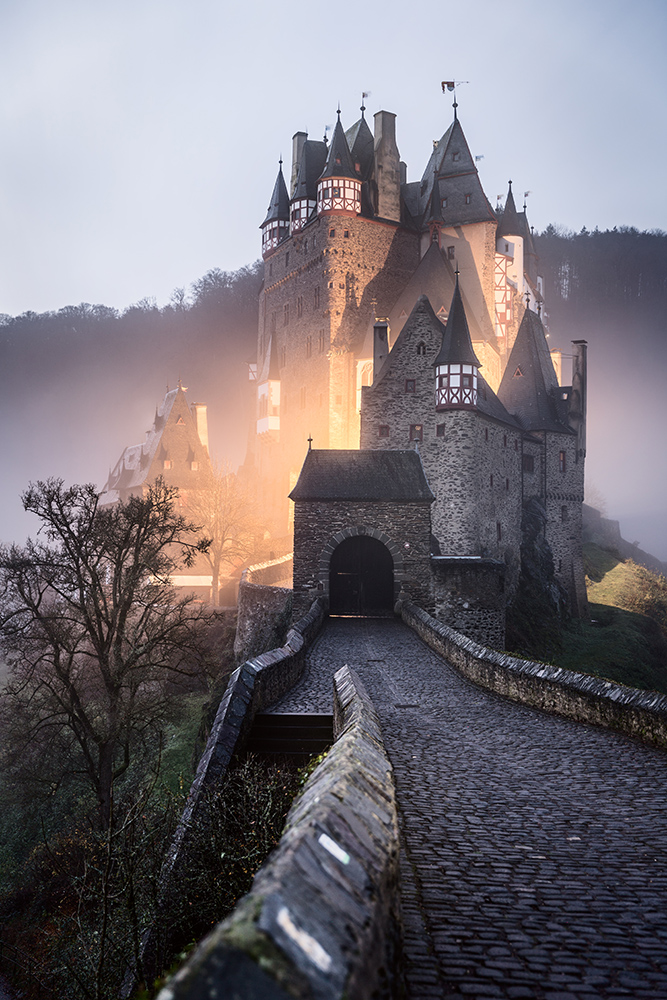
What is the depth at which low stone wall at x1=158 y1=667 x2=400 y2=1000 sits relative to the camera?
1673mm

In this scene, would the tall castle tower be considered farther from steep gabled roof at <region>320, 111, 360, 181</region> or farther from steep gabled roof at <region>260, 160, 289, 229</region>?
steep gabled roof at <region>260, 160, 289, 229</region>

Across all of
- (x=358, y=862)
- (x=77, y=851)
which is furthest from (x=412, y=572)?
(x=358, y=862)

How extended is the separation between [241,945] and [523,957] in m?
2.09

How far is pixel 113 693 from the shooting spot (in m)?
16.4

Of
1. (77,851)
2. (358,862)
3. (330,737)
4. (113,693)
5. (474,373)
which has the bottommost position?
(77,851)

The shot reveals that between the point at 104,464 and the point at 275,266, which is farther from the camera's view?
the point at 104,464

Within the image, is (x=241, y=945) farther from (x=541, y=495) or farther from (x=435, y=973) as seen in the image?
(x=541, y=495)

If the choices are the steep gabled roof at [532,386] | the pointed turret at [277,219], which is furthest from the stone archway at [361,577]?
the pointed turret at [277,219]

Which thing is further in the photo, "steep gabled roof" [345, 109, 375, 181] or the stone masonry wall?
"steep gabled roof" [345, 109, 375, 181]

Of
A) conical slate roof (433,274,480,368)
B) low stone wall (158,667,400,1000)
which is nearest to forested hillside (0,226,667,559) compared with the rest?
conical slate roof (433,274,480,368)

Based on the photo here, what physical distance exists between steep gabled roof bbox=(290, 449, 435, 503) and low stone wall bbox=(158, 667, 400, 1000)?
1787cm

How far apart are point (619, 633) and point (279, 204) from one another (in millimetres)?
38578

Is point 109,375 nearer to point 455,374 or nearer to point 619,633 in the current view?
point 455,374

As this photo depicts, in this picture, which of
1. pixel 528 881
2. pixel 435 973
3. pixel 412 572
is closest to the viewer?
pixel 435 973
